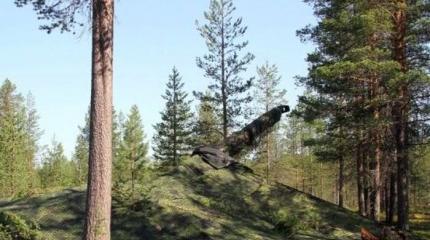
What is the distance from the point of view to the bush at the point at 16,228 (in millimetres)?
11086

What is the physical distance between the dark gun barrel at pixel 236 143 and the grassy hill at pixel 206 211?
355 millimetres

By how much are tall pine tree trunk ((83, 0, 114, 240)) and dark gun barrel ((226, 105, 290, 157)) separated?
35.7 feet

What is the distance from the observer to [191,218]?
12586 millimetres

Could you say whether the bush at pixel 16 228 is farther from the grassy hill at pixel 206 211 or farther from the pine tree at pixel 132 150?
the pine tree at pixel 132 150

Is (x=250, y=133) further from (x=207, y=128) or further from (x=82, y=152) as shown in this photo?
(x=82, y=152)

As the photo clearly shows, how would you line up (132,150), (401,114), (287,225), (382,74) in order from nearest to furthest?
(287,225) < (382,74) < (401,114) < (132,150)

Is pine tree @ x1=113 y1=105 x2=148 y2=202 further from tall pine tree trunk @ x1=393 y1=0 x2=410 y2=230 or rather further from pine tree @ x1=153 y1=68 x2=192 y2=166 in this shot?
tall pine tree trunk @ x1=393 y1=0 x2=410 y2=230

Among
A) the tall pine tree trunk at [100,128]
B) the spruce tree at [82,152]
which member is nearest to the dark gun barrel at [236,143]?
the tall pine tree trunk at [100,128]

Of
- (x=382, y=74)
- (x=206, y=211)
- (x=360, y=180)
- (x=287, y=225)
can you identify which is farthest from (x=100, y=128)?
(x=360, y=180)

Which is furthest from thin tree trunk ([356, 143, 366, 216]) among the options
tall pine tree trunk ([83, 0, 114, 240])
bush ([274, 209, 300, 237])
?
tall pine tree trunk ([83, 0, 114, 240])

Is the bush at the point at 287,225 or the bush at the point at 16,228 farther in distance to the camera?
the bush at the point at 287,225

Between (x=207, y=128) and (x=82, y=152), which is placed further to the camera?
(x=82, y=152)

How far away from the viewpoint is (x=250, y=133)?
1994 cm

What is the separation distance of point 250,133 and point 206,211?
673 cm
